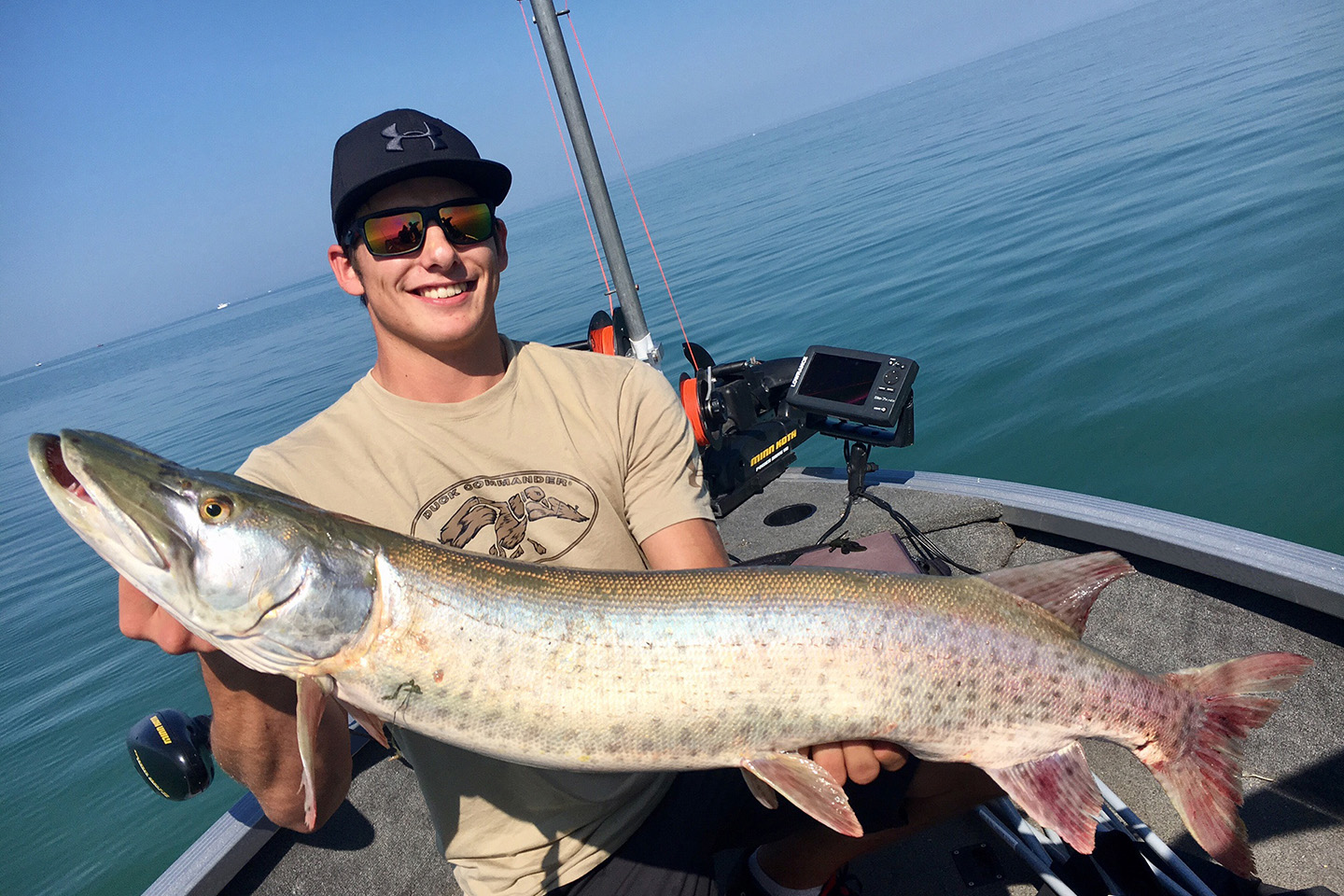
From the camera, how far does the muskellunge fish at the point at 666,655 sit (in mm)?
1886

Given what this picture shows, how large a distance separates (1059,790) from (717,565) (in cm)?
125

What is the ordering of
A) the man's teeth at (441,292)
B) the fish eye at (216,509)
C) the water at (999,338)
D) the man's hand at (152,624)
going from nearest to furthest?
the fish eye at (216,509), the man's hand at (152,624), the man's teeth at (441,292), the water at (999,338)

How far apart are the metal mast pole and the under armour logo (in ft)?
10.8

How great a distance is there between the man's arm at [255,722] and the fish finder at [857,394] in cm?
320

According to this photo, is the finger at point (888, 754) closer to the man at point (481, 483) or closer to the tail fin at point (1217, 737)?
the man at point (481, 483)

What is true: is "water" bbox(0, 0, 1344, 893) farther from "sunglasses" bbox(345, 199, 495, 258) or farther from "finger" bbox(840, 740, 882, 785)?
"sunglasses" bbox(345, 199, 495, 258)

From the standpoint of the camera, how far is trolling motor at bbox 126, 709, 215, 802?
341cm

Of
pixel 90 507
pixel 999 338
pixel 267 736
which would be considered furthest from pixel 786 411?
pixel 999 338

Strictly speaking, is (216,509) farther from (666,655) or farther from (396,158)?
(396,158)

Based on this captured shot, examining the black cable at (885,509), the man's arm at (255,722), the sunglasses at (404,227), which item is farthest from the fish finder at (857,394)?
the man's arm at (255,722)

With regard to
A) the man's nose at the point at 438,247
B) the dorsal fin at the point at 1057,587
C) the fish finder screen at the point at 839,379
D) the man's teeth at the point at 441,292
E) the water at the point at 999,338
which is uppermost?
the man's nose at the point at 438,247

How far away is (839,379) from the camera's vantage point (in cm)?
480

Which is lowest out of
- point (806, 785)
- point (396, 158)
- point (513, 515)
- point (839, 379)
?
point (806, 785)

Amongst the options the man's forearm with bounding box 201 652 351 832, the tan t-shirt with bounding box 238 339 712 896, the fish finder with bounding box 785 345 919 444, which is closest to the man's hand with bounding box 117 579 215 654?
the man's forearm with bounding box 201 652 351 832
